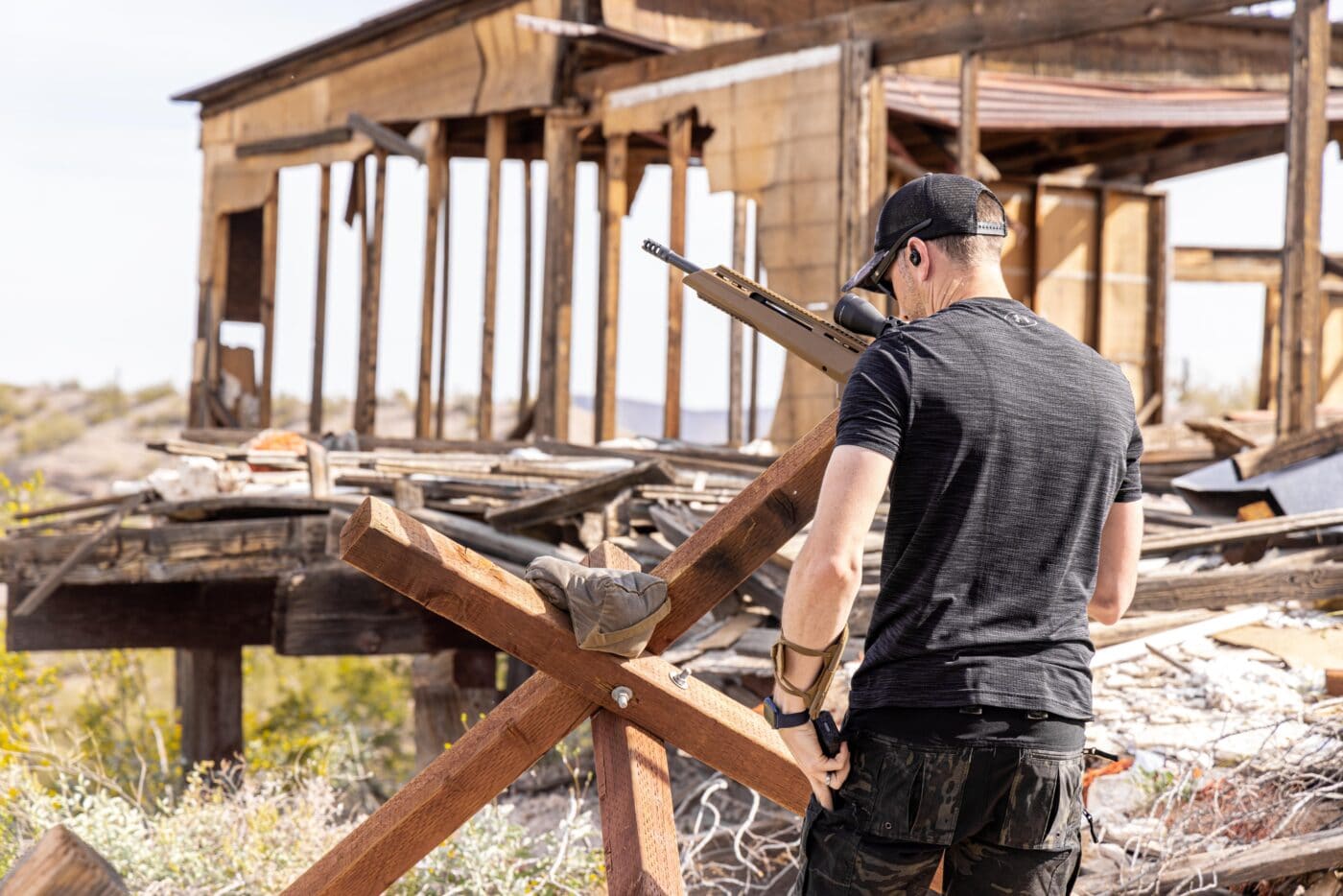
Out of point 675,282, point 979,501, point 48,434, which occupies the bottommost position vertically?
point 48,434

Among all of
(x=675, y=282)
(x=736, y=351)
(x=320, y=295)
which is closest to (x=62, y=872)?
(x=675, y=282)

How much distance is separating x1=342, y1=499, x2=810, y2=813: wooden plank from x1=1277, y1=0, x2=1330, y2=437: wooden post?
5.38 meters

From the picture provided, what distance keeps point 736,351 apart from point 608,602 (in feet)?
33.0

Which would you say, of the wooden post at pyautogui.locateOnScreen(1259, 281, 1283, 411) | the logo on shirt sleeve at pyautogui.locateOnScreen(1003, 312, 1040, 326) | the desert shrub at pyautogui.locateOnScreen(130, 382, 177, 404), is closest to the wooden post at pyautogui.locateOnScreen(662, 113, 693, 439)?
the wooden post at pyautogui.locateOnScreen(1259, 281, 1283, 411)

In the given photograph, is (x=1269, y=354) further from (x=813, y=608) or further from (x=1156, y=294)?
(x=813, y=608)

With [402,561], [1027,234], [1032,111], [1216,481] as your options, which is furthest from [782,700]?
[1027,234]

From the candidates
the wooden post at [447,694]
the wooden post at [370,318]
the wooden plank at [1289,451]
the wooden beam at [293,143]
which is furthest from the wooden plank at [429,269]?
the wooden plank at [1289,451]

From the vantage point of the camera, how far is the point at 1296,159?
23.8 feet

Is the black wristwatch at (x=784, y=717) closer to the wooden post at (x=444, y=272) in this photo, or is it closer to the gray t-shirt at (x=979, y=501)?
the gray t-shirt at (x=979, y=501)

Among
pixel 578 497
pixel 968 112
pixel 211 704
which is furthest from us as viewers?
pixel 211 704

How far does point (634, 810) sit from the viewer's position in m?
2.65

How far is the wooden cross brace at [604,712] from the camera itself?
2.62 metres

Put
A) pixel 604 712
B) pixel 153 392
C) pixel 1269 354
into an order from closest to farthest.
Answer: pixel 604 712 < pixel 1269 354 < pixel 153 392

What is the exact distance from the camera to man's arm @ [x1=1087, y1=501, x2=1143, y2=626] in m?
2.68
